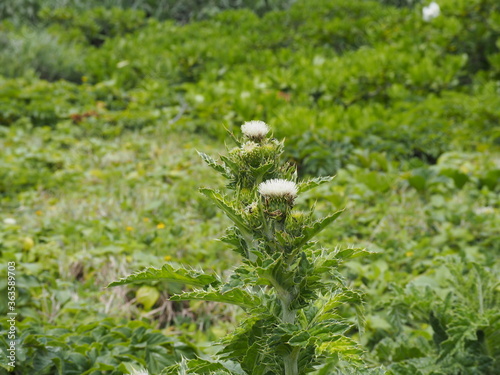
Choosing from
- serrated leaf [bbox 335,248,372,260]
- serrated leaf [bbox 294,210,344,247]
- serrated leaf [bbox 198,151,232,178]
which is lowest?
serrated leaf [bbox 335,248,372,260]

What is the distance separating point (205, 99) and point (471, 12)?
372cm

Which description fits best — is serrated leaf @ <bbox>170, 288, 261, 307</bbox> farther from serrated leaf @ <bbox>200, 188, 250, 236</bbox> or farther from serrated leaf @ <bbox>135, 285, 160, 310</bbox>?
serrated leaf @ <bbox>135, 285, 160, 310</bbox>

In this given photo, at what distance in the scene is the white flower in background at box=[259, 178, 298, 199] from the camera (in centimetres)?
119

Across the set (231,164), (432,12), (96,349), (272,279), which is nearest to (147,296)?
(96,349)

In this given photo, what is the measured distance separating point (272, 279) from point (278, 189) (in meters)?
0.20

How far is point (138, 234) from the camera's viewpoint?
12.1ft

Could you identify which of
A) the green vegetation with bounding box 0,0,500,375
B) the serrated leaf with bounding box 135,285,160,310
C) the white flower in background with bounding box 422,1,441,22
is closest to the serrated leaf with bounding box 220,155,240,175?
the green vegetation with bounding box 0,0,500,375

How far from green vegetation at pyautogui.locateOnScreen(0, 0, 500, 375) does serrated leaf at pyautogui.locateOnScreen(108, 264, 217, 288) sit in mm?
29

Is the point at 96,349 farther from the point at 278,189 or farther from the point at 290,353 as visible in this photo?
the point at 278,189

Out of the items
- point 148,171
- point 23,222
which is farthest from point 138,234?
point 148,171

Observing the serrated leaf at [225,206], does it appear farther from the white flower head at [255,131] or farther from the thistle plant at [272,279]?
the white flower head at [255,131]

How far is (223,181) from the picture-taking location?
4621 millimetres

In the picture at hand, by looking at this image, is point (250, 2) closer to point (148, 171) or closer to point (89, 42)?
point (89, 42)

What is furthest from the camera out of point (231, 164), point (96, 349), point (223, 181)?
point (223, 181)
